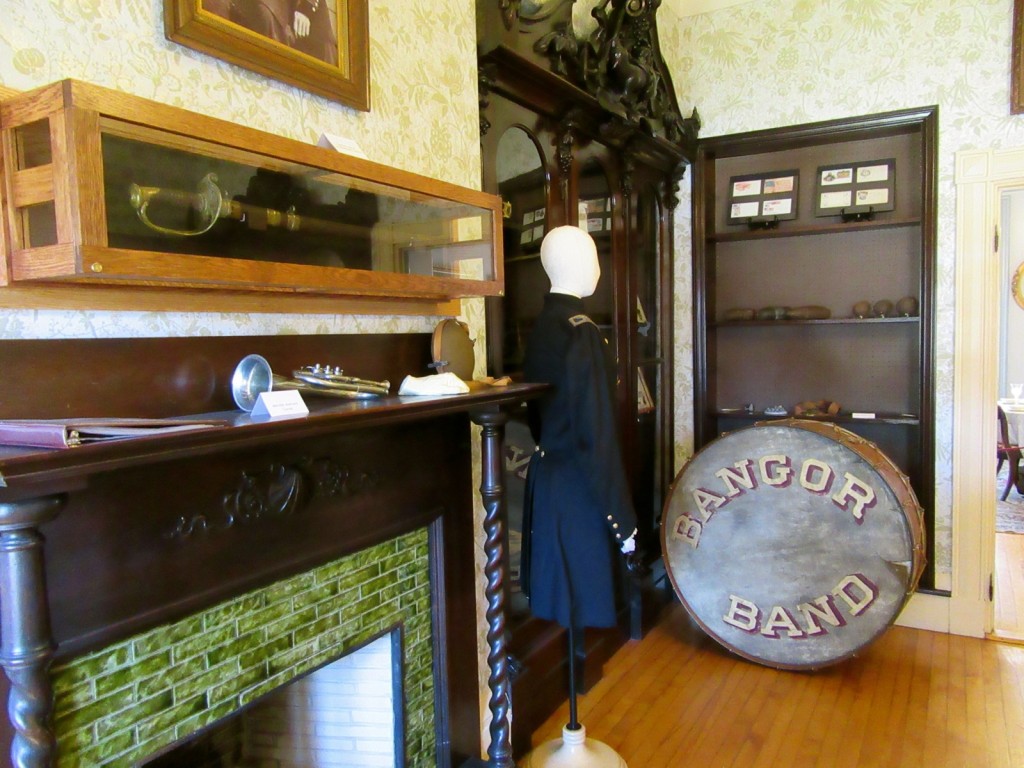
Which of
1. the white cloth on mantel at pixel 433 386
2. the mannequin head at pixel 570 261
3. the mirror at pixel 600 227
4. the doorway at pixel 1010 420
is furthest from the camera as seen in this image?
the doorway at pixel 1010 420

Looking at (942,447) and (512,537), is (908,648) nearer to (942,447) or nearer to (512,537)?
(942,447)

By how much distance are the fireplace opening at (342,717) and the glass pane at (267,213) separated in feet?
2.87

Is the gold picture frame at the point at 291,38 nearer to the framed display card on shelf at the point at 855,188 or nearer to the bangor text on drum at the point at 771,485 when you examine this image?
the bangor text on drum at the point at 771,485

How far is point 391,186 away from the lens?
4.09 feet

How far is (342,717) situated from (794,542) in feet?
5.60

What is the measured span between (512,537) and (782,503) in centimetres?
104

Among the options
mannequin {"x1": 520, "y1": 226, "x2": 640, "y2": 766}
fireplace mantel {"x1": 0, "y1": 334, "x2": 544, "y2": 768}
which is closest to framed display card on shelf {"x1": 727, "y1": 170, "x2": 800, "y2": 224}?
mannequin {"x1": 520, "y1": 226, "x2": 640, "y2": 766}

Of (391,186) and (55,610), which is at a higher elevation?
(391,186)

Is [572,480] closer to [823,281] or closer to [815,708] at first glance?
[815,708]

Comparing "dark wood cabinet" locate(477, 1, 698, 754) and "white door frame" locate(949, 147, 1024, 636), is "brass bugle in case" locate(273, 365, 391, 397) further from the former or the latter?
"white door frame" locate(949, 147, 1024, 636)

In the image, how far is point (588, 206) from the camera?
262 cm

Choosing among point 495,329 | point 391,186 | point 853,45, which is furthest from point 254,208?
point 853,45

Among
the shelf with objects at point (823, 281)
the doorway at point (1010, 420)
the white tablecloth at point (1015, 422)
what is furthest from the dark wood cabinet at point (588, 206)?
the white tablecloth at point (1015, 422)

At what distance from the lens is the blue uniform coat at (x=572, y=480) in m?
1.85
